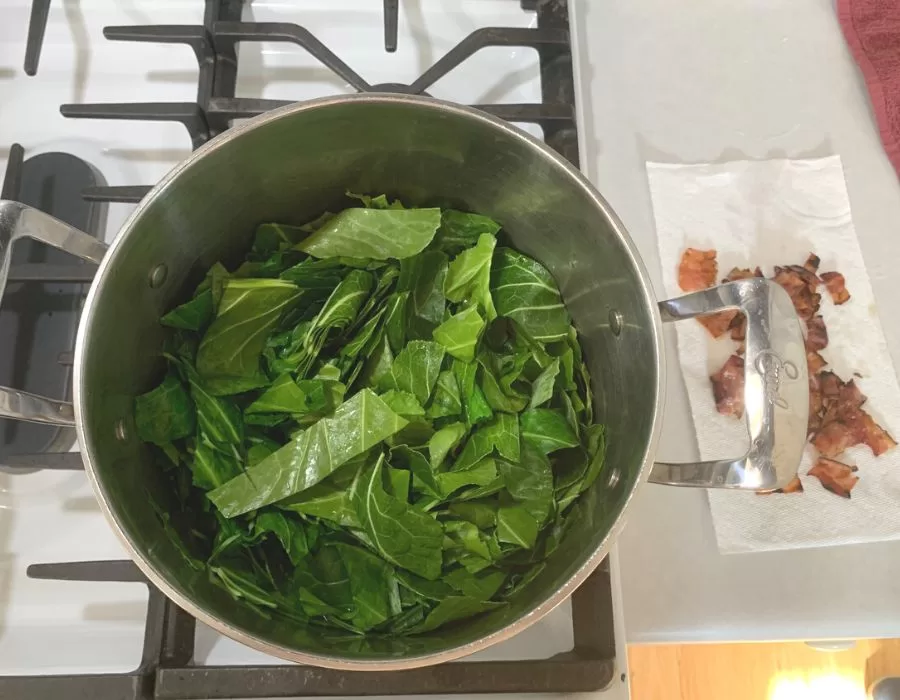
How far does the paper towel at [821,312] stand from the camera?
2.82 ft

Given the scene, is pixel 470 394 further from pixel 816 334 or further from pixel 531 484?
pixel 816 334

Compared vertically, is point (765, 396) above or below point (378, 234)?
below

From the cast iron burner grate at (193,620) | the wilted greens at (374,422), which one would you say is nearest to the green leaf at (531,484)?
the wilted greens at (374,422)

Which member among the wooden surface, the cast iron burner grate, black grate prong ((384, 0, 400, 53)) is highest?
black grate prong ((384, 0, 400, 53))

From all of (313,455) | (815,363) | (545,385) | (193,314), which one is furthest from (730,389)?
(193,314)

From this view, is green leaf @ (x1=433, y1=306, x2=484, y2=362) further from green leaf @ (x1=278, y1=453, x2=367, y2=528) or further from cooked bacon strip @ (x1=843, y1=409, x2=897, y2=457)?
cooked bacon strip @ (x1=843, y1=409, x2=897, y2=457)

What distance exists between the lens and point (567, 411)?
728mm

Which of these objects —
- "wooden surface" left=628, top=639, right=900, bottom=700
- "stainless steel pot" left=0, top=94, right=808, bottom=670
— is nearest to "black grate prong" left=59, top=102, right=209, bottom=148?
"stainless steel pot" left=0, top=94, right=808, bottom=670

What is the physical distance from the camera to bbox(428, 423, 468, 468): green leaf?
691mm

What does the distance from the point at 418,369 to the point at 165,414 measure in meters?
0.25

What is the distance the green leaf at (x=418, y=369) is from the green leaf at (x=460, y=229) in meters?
0.12

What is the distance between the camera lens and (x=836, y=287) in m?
0.97

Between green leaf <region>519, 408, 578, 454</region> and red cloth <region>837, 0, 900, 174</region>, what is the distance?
2.36 feet

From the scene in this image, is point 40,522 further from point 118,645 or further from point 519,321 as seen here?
point 519,321
